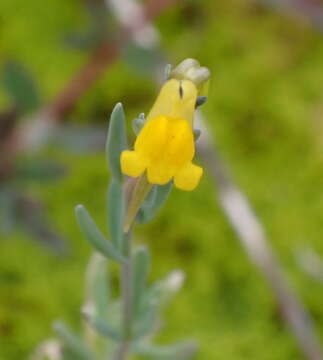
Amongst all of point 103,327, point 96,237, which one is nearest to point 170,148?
point 96,237

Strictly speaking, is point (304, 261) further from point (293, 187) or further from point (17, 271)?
point (17, 271)

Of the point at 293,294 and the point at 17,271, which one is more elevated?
the point at 17,271

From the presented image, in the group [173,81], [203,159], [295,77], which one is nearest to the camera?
[173,81]

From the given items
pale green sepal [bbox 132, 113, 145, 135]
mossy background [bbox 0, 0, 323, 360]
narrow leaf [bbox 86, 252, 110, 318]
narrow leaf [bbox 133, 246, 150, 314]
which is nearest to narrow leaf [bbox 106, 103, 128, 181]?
pale green sepal [bbox 132, 113, 145, 135]

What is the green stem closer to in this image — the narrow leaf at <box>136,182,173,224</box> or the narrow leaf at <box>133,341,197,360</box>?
the narrow leaf at <box>136,182,173,224</box>

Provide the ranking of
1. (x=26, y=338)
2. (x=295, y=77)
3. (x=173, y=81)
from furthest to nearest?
(x=295, y=77) → (x=26, y=338) → (x=173, y=81)

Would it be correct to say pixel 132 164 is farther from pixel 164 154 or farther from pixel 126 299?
pixel 126 299

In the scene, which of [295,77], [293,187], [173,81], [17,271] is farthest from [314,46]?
[173,81]
